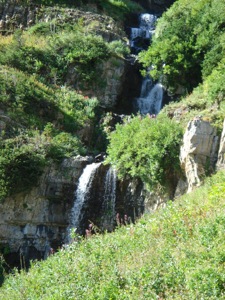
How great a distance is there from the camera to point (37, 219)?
13.4m

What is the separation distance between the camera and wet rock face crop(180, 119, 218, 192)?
35.4 ft

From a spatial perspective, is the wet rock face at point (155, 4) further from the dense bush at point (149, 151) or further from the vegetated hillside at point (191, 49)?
the dense bush at point (149, 151)

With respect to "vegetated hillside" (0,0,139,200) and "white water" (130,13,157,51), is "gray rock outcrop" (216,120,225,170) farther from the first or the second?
"white water" (130,13,157,51)

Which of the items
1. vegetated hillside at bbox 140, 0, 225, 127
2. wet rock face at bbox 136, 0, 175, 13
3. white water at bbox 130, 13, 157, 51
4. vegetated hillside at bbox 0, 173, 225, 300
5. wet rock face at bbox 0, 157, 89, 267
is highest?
wet rock face at bbox 136, 0, 175, 13

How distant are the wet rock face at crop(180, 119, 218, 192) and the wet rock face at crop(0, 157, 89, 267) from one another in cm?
423

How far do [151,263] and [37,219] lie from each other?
779 cm

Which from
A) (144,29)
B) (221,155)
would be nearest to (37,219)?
(221,155)

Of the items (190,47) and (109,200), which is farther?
(190,47)

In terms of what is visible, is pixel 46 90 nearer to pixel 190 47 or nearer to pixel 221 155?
pixel 190 47

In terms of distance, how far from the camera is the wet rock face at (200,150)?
10.8 meters

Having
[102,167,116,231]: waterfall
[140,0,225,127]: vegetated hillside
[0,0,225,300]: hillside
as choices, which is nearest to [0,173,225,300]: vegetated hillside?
[0,0,225,300]: hillside

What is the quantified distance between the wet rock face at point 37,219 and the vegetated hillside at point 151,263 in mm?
4450

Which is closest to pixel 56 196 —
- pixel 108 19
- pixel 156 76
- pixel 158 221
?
pixel 158 221

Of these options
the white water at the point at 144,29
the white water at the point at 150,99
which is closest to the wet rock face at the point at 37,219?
the white water at the point at 150,99
